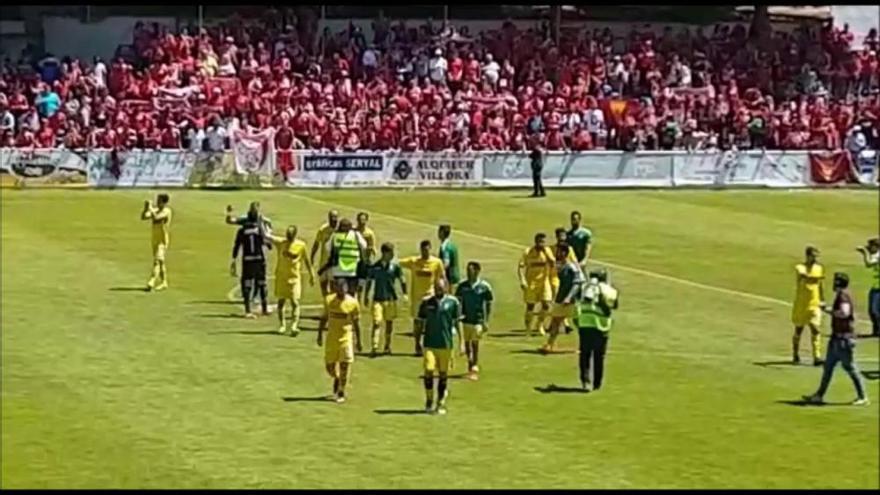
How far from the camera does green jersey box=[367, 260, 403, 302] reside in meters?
23.1

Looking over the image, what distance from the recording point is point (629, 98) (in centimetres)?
5022

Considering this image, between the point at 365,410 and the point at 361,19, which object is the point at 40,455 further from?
the point at 361,19

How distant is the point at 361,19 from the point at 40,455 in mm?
37103

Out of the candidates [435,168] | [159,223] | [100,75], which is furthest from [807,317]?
[100,75]

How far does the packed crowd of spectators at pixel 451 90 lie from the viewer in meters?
45.9

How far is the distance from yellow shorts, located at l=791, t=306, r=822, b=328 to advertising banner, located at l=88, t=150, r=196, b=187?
25951 millimetres

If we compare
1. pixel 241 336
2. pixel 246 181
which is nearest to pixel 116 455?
pixel 241 336

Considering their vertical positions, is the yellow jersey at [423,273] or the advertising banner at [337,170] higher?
the yellow jersey at [423,273]

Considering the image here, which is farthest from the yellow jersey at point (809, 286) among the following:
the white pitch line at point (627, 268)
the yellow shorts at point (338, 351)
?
the yellow shorts at point (338, 351)

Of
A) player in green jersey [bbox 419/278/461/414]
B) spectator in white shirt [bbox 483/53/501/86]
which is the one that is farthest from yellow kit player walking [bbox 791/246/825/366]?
spectator in white shirt [bbox 483/53/501/86]

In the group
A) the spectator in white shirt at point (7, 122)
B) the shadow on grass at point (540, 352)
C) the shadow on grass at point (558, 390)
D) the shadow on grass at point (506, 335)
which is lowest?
the shadow on grass at point (506, 335)

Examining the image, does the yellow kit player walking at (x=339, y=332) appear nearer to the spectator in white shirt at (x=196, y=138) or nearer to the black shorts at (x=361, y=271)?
the black shorts at (x=361, y=271)

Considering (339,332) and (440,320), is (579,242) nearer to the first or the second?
(339,332)

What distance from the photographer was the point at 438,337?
19188 millimetres
